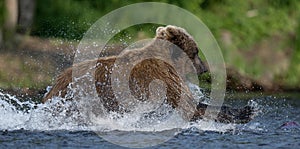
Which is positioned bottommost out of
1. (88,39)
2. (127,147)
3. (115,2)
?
(127,147)

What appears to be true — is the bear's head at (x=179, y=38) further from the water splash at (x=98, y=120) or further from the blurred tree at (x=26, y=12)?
the blurred tree at (x=26, y=12)

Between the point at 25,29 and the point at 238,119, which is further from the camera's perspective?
the point at 25,29

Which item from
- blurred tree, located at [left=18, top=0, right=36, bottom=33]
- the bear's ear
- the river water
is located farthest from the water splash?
blurred tree, located at [left=18, top=0, right=36, bottom=33]

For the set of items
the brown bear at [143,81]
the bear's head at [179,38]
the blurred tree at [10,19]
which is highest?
the blurred tree at [10,19]

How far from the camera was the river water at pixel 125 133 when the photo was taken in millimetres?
9047

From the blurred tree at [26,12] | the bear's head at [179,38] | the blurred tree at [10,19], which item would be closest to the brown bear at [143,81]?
the bear's head at [179,38]

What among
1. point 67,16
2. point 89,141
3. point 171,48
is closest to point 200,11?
point 67,16

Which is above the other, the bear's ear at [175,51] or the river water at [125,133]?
the bear's ear at [175,51]

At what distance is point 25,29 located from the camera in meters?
19.4

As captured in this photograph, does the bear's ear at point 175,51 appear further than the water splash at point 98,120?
Yes

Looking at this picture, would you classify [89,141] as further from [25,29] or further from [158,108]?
[25,29]

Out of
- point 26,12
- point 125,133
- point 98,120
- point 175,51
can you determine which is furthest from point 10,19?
point 125,133

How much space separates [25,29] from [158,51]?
983cm

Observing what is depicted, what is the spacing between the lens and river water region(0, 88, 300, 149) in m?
9.05
